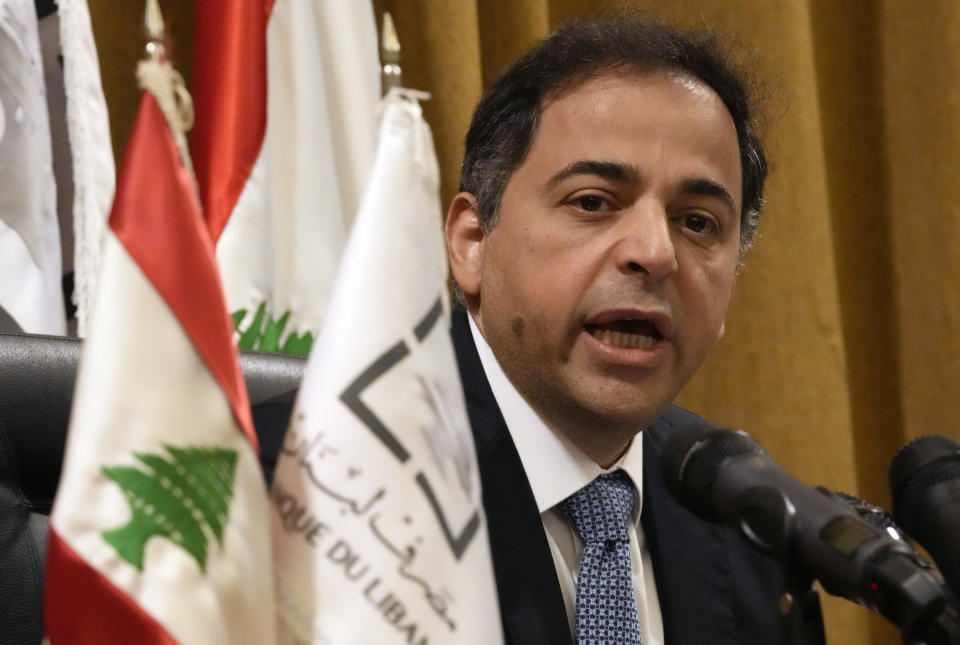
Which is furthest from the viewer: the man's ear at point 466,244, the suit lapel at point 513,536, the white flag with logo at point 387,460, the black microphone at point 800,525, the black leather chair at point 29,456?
the man's ear at point 466,244

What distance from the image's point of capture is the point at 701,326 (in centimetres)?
132

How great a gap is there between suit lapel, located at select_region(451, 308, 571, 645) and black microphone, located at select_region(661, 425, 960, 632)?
1.38 ft

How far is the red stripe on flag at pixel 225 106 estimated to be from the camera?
1.76 meters

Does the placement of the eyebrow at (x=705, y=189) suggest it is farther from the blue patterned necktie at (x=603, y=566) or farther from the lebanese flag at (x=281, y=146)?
the lebanese flag at (x=281, y=146)

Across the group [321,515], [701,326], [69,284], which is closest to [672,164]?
[701,326]

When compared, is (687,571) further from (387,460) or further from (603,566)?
(387,460)

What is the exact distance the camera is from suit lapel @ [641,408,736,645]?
4.42 feet

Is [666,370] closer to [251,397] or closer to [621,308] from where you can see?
[621,308]

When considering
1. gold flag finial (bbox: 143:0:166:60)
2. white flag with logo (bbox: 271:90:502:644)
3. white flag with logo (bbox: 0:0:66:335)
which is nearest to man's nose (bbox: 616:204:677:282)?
white flag with logo (bbox: 271:90:502:644)

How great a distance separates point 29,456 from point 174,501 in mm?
357

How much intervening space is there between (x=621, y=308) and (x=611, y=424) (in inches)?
5.9

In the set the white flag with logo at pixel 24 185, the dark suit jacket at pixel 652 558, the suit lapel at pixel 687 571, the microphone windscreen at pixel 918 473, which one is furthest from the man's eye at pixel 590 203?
the white flag with logo at pixel 24 185

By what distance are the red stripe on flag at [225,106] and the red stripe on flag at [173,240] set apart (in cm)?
85

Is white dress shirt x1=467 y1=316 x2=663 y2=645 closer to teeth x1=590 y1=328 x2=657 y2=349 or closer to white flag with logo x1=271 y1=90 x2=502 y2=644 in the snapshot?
teeth x1=590 y1=328 x2=657 y2=349
